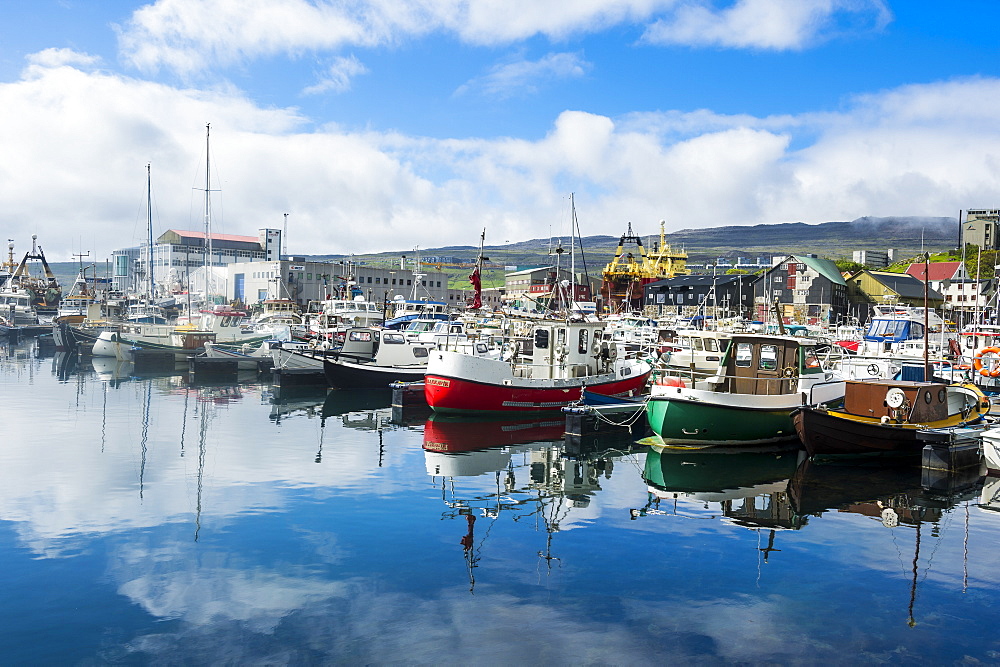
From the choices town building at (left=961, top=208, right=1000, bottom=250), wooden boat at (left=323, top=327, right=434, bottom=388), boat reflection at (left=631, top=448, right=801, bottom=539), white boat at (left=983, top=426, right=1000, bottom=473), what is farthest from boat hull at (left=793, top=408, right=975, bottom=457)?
town building at (left=961, top=208, right=1000, bottom=250)

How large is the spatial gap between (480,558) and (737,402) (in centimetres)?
1210

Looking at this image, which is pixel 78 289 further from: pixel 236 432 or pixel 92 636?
pixel 92 636

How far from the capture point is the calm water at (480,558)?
9.81 meters

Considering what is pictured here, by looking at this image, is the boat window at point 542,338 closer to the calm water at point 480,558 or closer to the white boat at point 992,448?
the calm water at point 480,558

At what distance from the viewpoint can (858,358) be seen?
34031 millimetres

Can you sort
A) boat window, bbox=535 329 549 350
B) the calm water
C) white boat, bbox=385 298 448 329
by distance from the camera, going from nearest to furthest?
the calm water
boat window, bbox=535 329 549 350
white boat, bbox=385 298 448 329

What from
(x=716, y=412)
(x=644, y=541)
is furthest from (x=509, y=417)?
(x=644, y=541)

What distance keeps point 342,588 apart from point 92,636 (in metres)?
3.52

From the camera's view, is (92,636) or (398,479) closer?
(92,636)

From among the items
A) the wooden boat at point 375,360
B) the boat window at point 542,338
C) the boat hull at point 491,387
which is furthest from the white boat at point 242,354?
the boat window at point 542,338

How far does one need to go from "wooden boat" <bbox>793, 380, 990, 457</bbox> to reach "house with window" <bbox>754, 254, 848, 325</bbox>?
200ft

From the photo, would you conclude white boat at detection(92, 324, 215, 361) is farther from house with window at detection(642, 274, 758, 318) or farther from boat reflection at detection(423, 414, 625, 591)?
house with window at detection(642, 274, 758, 318)

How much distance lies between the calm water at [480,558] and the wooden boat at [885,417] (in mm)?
878

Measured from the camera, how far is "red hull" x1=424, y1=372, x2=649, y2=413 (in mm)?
28797
